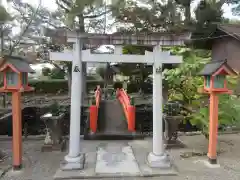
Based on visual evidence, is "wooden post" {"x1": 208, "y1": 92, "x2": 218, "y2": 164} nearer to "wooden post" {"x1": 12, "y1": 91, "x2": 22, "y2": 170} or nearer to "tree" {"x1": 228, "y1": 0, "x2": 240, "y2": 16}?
"wooden post" {"x1": 12, "y1": 91, "x2": 22, "y2": 170}

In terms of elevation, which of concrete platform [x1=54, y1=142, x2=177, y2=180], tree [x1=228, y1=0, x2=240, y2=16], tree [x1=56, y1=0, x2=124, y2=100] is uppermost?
tree [x1=228, y1=0, x2=240, y2=16]

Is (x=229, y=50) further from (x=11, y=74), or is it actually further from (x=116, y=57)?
(x=11, y=74)

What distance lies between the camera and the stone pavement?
4887mm

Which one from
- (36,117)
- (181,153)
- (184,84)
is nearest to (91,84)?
(36,117)

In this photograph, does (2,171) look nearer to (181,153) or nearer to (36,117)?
(181,153)

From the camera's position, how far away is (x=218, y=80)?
544 centimetres

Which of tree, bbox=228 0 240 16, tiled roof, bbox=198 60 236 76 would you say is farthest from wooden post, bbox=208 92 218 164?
tree, bbox=228 0 240 16

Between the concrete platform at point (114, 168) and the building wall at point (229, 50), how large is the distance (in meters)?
10.3

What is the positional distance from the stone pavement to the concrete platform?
3 centimetres

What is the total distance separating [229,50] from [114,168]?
1183 cm

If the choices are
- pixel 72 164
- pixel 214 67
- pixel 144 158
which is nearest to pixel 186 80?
pixel 214 67

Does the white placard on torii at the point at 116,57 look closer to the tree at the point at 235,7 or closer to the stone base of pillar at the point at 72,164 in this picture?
the stone base of pillar at the point at 72,164

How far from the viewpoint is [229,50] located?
13.8 metres

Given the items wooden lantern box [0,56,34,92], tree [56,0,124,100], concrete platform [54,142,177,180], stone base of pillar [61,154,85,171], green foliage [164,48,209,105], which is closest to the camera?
concrete platform [54,142,177,180]
